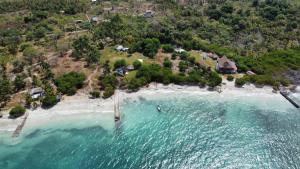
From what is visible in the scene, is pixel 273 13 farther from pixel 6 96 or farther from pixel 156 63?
pixel 6 96

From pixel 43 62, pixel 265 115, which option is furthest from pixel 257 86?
pixel 43 62

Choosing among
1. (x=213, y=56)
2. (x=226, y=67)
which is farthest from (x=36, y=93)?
(x=213, y=56)

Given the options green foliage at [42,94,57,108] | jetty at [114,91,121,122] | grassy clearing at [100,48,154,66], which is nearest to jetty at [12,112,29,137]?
green foliage at [42,94,57,108]

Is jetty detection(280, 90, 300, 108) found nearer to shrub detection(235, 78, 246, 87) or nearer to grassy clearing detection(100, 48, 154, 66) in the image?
shrub detection(235, 78, 246, 87)

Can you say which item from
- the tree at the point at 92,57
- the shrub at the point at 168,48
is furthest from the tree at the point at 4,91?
the shrub at the point at 168,48

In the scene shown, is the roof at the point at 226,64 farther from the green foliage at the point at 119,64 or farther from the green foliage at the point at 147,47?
the green foliage at the point at 119,64

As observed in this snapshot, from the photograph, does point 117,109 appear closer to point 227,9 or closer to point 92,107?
point 92,107

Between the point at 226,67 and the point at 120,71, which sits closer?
the point at 120,71
